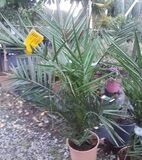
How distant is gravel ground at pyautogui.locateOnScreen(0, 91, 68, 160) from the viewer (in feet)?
6.64

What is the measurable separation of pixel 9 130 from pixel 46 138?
0.35 meters

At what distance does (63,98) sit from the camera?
156cm

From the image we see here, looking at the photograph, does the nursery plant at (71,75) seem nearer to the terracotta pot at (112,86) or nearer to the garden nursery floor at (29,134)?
the garden nursery floor at (29,134)

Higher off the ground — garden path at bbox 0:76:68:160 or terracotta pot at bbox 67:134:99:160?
terracotta pot at bbox 67:134:99:160

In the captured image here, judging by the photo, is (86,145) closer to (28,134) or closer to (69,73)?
(69,73)

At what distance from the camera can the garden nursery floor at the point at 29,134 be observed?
2.01 meters

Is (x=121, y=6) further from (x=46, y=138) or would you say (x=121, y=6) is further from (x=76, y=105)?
(x=76, y=105)

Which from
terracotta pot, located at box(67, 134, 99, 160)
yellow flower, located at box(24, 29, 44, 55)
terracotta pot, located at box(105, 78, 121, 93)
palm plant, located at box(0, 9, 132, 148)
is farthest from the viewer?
terracotta pot, located at box(105, 78, 121, 93)

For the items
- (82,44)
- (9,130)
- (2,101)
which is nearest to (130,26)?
(82,44)

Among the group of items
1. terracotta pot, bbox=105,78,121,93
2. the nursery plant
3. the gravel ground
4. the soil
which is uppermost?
the nursery plant

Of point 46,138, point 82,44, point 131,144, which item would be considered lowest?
point 46,138

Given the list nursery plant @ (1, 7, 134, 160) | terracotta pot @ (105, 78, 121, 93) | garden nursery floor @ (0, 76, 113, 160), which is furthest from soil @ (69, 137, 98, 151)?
terracotta pot @ (105, 78, 121, 93)

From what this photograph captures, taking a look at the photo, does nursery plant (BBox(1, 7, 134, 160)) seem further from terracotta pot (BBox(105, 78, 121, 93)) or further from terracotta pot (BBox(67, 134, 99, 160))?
terracotta pot (BBox(105, 78, 121, 93))

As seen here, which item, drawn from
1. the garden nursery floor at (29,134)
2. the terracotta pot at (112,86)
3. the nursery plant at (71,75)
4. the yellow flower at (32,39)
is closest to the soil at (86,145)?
the nursery plant at (71,75)
